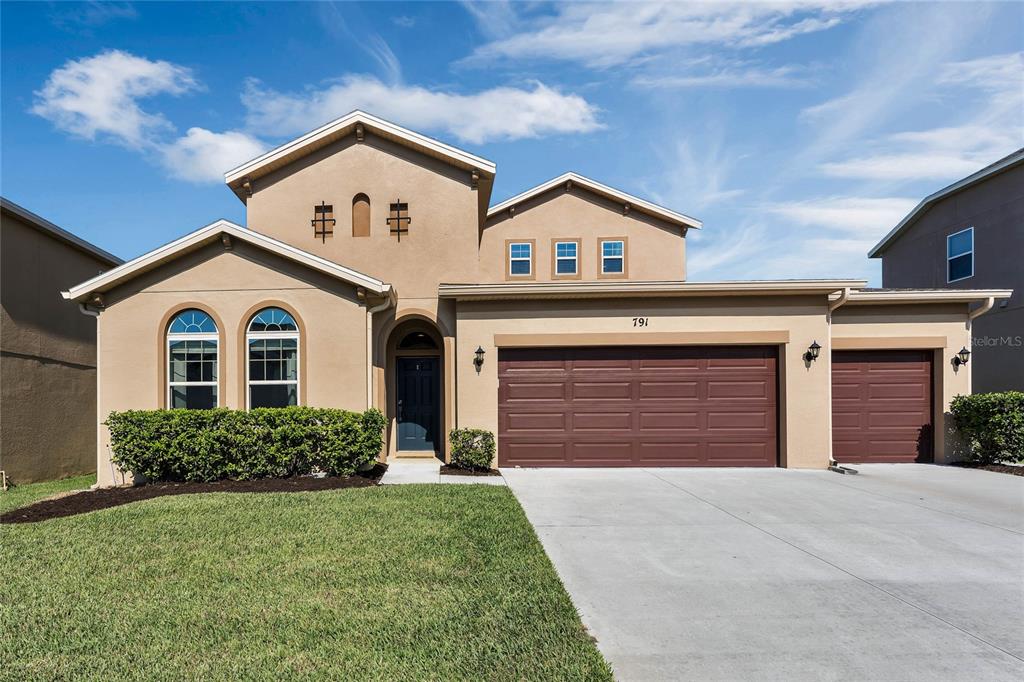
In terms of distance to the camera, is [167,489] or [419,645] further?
[167,489]

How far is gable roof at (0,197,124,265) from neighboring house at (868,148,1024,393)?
2339 centimetres

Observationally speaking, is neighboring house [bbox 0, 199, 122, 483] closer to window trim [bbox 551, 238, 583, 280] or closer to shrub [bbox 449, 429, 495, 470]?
shrub [bbox 449, 429, 495, 470]

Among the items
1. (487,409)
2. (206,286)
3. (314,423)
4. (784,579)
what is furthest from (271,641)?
(206,286)

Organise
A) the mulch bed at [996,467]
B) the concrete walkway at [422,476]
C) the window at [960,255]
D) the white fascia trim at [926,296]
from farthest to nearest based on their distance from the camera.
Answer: the window at [960,255], the white fascia trim at [926,296], the mulch bed at [996,467], the concrete walkway at [422,476]

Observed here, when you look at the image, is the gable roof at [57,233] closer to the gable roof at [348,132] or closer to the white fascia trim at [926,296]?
the gable roof at [348,132]

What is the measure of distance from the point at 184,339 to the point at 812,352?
12.3 meters

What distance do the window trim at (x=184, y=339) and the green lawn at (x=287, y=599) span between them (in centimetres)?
355

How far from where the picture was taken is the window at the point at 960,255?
50.7 ft

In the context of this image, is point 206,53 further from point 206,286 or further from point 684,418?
point 684,418

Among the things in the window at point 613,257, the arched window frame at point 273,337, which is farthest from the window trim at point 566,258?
the arched window frame at point 273,337

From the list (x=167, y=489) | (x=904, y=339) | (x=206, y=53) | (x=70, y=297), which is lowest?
(x=167, y=489)

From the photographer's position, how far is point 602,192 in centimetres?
1672

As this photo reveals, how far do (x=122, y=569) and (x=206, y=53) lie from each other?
9938 millimetres

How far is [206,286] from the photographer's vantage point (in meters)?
10.3
